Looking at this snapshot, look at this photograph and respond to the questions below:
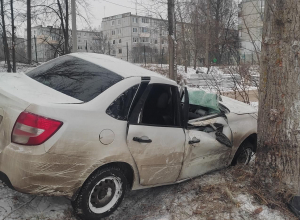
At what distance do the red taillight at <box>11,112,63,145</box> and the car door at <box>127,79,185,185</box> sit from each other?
77cm

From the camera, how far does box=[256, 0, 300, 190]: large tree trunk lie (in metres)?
3.15

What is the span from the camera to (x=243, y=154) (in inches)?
175

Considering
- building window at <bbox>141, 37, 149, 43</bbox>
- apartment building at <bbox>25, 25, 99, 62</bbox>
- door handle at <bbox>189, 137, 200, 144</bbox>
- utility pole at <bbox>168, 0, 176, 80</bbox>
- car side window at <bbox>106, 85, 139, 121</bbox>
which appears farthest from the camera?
building window at <bbox>141, 37, 149, 43</bbox>

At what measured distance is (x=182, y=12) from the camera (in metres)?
16.3

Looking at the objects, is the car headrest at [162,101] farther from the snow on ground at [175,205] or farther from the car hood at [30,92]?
the snow on ground at [175,205]

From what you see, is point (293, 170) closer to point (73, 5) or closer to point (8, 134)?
point (8, 134)

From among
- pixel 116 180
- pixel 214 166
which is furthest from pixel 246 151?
pixel 116 180

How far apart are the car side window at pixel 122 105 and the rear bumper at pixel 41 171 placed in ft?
1.72

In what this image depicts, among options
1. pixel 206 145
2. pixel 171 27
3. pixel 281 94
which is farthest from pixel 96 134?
pixel 171 27

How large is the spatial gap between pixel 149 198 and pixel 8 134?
1.87 m

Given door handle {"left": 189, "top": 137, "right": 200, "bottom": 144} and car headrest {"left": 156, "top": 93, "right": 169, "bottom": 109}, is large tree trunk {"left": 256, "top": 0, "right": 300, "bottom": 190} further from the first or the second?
car headrest {"left": 156, "top": 93, "right": 169, "bottom": 109}

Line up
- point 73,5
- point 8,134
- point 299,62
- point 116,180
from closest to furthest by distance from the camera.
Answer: point 8,134
point 116,180
point 299,62
point 73,5

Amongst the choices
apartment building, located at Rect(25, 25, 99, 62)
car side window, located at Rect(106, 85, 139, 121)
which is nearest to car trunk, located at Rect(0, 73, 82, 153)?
car side window, located at Rect(106, 85, 139, 121)

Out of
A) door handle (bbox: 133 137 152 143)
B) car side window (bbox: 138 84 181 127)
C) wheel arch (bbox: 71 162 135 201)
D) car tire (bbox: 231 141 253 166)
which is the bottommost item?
car tire (bbox: 231 141 253 166)
